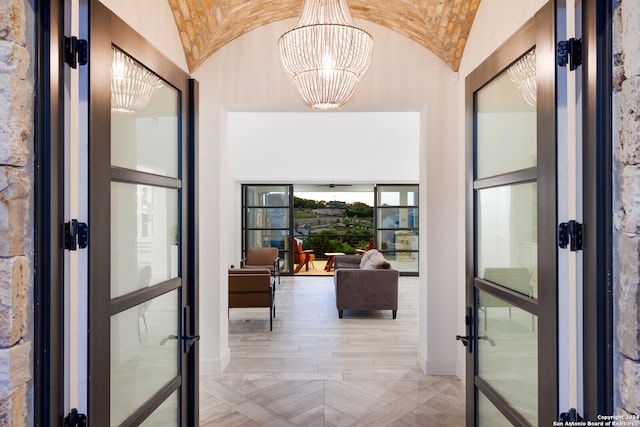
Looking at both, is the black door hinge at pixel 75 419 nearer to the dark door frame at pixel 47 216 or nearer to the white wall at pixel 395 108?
the dark door frame at pixel 47 216

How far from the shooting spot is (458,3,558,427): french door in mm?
1441

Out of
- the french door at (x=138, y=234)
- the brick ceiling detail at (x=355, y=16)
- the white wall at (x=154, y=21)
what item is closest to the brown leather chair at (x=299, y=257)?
the brick ceiling detail at (x=355, y=16)

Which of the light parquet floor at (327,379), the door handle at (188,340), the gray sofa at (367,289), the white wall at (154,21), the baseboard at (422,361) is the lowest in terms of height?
the light parquet floor at (327,379)

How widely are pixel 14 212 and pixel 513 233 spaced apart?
1.76 m

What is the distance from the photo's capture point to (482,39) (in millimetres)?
3287

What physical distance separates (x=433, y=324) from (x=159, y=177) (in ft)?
9.62

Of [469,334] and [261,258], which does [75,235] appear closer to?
[469,334]

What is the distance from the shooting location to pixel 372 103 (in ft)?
12.6

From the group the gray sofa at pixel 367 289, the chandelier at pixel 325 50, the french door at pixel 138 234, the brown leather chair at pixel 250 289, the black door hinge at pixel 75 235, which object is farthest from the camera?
the gray sofa at pixel 367 289

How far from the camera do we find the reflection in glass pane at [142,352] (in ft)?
5.29

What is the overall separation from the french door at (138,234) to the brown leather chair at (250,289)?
3213 mm

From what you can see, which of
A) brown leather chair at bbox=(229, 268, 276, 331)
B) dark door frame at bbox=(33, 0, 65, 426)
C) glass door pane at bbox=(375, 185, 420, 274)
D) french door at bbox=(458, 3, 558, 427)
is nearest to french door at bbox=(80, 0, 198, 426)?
dark door frame at bbox=(33, 0, 65, 426)

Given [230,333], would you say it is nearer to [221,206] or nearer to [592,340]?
[221,206]

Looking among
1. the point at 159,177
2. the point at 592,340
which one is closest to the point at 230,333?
the point at 159,177
